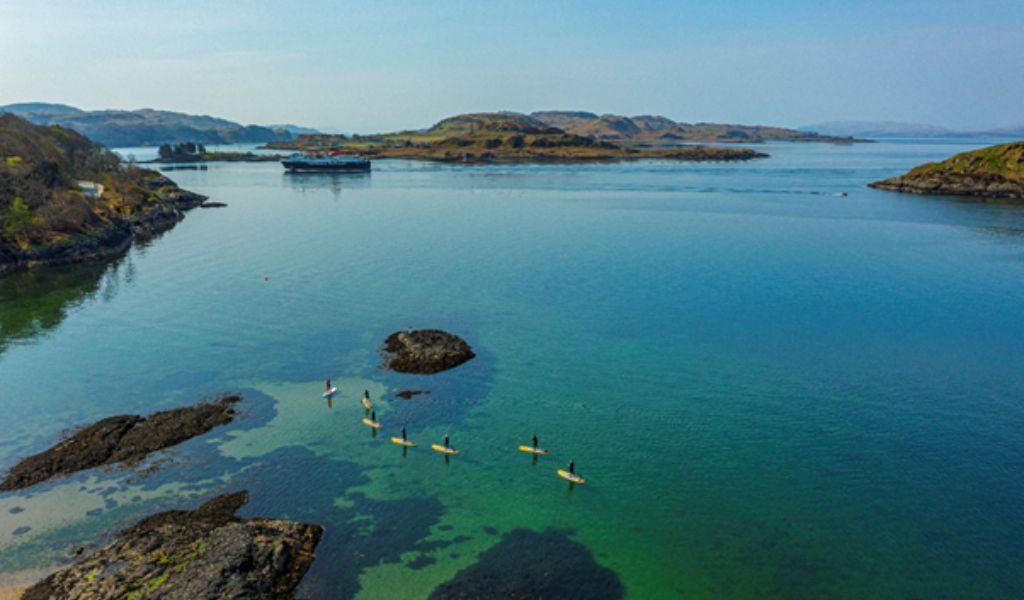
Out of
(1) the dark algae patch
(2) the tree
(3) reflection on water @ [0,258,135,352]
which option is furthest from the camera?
(2) the tree

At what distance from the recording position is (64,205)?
10144 centimetres

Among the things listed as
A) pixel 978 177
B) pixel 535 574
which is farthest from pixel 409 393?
pixel 978 177

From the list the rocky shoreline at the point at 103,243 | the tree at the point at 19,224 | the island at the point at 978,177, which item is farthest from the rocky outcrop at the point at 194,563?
the island at the point at 978,177

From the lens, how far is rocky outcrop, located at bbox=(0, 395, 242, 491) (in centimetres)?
3844

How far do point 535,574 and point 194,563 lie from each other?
16.6m

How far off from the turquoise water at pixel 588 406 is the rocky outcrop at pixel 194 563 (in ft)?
5.36

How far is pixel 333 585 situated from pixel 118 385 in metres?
33.7

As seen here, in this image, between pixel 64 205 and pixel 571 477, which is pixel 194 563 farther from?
pixel 64 205

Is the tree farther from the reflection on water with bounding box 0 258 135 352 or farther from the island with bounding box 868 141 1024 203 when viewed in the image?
the island with bounding box 868 141 1024 203

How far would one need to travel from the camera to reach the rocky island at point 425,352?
54.4 metres

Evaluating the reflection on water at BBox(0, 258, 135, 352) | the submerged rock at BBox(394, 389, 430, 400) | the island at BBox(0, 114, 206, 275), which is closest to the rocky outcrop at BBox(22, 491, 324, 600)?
the submerged rock at BBox(394, 389, 430, 400)

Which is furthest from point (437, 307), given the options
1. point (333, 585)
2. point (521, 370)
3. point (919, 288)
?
point (919, 288)

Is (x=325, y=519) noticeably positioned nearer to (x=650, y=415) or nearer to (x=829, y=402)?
(x=650, y=415)

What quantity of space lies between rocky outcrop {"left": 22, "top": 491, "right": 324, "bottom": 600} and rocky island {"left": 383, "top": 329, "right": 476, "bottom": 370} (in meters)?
22.2
